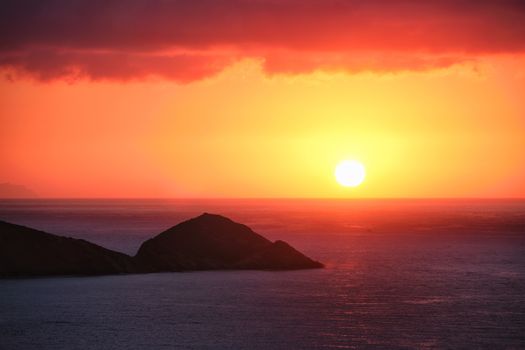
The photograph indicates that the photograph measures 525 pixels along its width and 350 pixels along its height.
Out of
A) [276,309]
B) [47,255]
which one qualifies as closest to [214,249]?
[47,255]

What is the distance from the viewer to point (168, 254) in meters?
82.6

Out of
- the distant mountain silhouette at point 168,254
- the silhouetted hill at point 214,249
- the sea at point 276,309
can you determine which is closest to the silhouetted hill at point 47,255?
the distant mountain silhouette at point 168,254

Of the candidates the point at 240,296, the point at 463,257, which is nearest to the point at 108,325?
the point at 240,296

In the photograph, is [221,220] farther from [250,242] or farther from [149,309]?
[149,309]

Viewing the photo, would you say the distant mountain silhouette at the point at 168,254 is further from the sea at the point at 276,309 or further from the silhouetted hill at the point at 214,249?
the sea at the point at 276,309

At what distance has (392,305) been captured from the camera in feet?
195

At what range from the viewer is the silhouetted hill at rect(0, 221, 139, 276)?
71.9 m

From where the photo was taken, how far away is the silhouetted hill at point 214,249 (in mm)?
81938

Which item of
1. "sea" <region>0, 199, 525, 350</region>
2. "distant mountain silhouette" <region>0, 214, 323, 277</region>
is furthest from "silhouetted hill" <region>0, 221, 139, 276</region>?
"sea" <region>0, 199, 525, 350</region>

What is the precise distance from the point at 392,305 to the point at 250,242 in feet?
92.1

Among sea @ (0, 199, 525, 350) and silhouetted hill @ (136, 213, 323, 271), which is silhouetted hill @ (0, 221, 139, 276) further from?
silhouetted hill @ (136, 213, 323, 271)

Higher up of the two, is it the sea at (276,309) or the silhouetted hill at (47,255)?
the silhouetted hill at (47,255)

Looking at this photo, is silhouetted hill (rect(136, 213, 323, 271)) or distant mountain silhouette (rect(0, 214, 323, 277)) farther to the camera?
silhouetted hill (rect(136, 213, 323, 271))

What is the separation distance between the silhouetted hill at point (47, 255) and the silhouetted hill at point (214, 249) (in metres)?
5.22
